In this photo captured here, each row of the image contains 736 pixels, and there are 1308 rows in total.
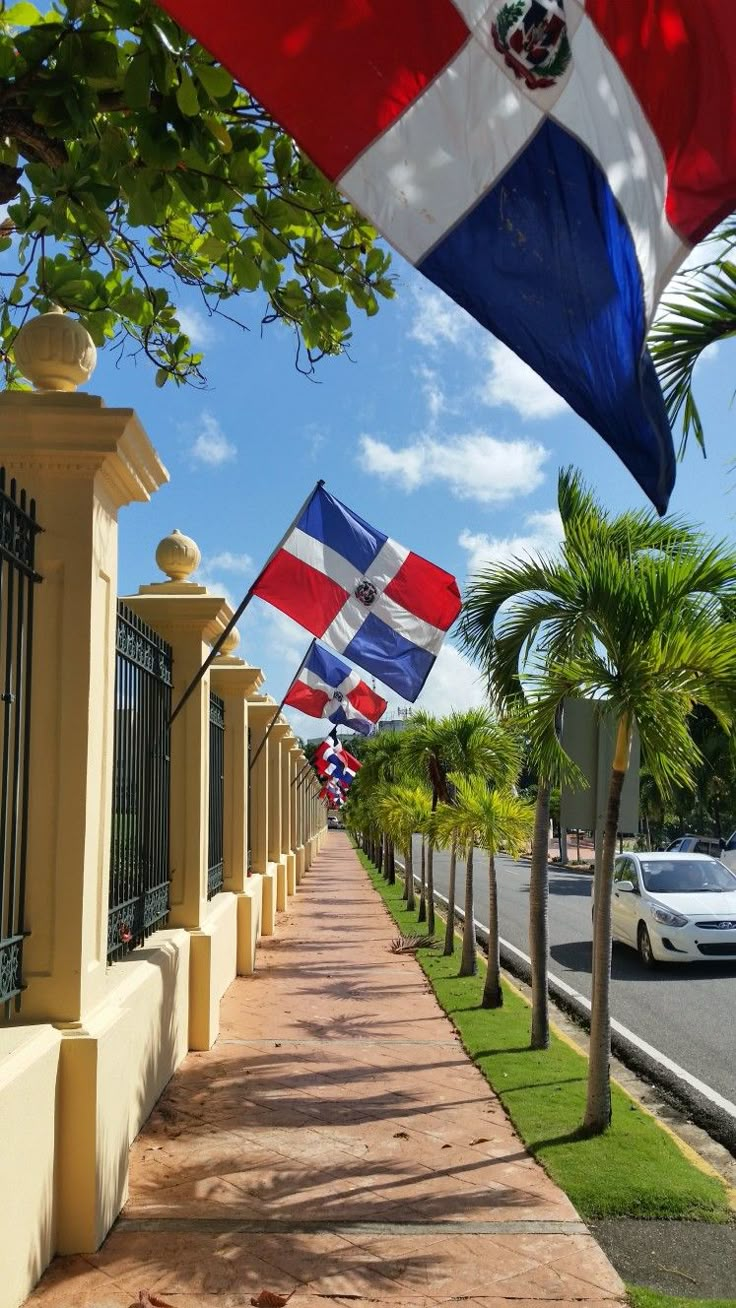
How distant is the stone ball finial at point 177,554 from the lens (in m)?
8.89

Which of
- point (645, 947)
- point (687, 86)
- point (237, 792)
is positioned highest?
point (687, 86)

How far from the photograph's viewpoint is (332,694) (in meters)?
18.7

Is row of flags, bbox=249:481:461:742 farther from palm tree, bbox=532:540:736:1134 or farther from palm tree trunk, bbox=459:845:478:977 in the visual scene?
palm tree, bbox=532:540:736:1134

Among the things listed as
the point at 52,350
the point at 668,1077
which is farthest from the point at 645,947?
the point at 52,350

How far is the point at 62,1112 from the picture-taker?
4809mm

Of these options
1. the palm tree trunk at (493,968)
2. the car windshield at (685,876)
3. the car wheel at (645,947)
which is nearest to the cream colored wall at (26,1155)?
the palm tree trunk at (493,968)

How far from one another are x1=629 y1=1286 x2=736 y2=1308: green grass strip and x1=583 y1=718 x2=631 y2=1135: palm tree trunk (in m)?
2.22

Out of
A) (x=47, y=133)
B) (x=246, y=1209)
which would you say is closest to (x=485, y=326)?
(x=47, y=133)

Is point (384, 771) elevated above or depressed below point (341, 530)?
below

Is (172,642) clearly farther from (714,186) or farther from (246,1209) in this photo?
(714,186)

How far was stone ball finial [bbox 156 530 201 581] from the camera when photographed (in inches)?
350

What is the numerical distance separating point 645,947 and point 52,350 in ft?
38.4

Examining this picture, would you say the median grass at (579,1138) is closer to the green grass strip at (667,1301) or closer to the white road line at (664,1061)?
the white road line at (664,1061)

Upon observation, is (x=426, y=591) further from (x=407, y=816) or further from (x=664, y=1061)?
(x=407, y=816)
